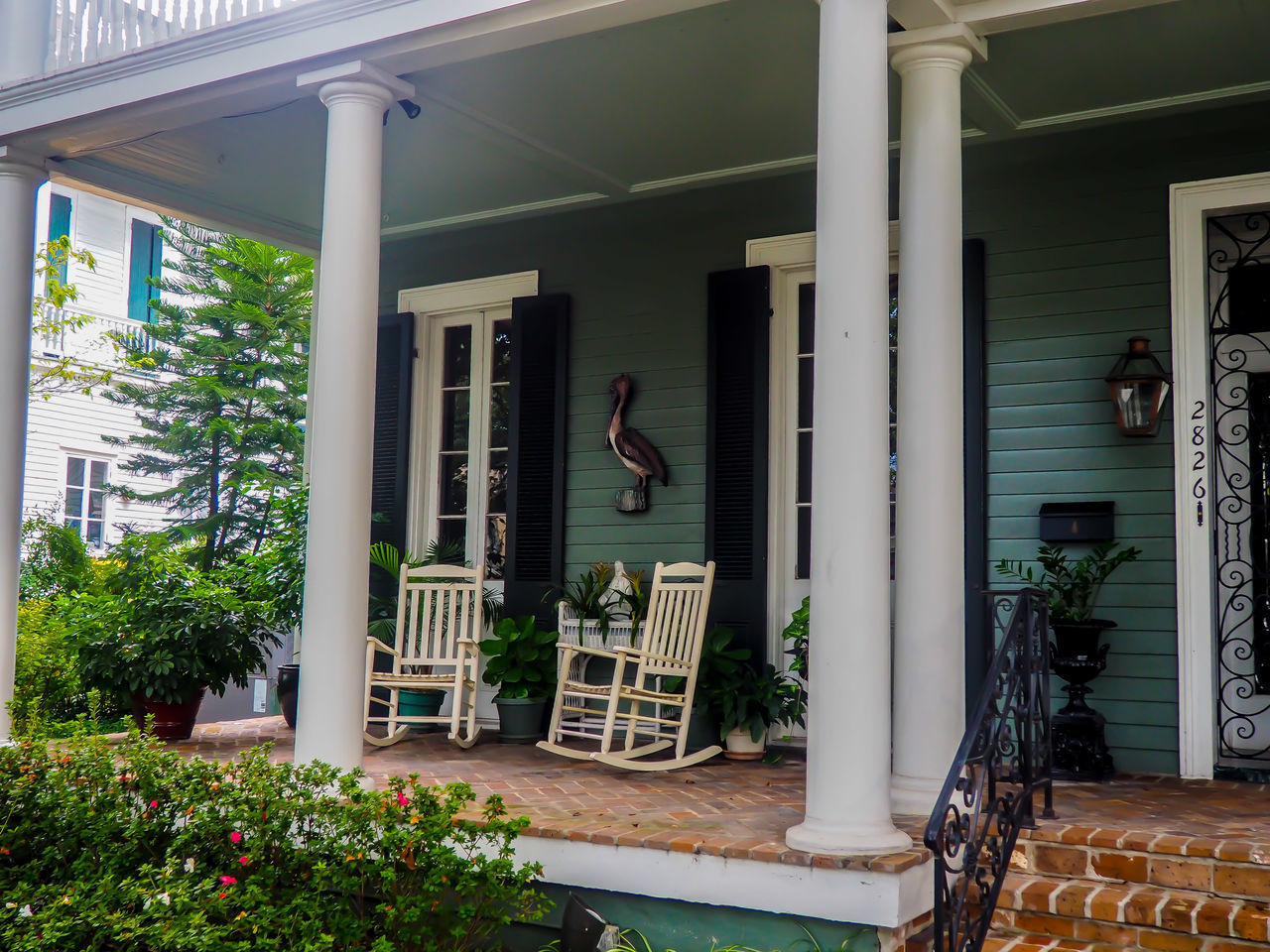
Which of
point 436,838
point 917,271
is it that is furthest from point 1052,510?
point 436,838

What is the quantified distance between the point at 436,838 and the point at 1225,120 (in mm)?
4269

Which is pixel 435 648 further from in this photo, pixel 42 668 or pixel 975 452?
pixel 975 452

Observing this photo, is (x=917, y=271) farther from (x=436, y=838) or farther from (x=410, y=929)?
(x=410, y=929)

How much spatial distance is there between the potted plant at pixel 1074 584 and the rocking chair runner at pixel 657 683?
144 cm

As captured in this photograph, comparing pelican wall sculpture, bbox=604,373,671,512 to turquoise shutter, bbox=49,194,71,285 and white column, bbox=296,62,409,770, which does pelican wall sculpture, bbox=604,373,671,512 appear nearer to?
white column, bbox=296,62,409,770

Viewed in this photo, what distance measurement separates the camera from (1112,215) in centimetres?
510

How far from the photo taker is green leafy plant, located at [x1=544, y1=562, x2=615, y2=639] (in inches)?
239

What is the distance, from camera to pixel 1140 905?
326 cm

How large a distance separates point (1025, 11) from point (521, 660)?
377cm

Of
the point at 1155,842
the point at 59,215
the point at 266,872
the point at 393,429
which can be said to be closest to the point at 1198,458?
the point at 1155,842

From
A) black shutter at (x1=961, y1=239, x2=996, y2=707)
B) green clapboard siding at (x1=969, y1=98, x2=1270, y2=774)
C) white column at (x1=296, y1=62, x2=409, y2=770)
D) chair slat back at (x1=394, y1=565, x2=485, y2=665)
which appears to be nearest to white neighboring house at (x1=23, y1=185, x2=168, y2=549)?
chair slat back at (x1=394, y1=565, x2=485, y2=665)

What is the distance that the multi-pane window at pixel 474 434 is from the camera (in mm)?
6742

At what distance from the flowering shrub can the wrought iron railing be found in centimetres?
118

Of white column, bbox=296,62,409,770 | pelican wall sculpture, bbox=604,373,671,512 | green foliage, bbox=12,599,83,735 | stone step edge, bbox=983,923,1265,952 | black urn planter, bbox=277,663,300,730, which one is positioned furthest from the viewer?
green foliage, bbox=12,599,83,735
